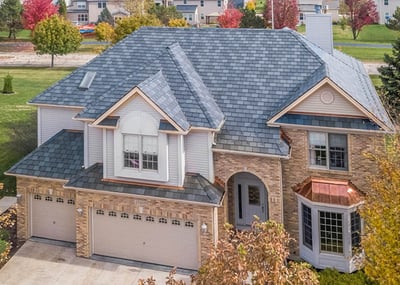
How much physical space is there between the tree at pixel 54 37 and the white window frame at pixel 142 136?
154 ft

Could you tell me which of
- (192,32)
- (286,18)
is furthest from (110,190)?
(286,18)

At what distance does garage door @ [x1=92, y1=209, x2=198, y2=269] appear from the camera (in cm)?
2009

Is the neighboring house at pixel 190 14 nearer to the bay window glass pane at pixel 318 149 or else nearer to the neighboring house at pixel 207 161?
the neighboring house at pixel 207 161

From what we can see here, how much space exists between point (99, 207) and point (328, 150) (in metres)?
9.87

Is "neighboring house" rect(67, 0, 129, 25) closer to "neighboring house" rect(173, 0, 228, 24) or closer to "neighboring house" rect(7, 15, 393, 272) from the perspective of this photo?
"neighboring house" rect(173, 0, 228, 24)

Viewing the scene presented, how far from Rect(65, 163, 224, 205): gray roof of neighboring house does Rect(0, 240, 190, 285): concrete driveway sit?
311cm

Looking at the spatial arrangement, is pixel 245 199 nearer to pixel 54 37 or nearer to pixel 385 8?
pixel 54 37

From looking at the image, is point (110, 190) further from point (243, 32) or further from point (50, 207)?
point (243, 32)

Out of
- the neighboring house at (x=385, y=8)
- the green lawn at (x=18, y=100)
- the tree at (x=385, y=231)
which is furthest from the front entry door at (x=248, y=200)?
the neighboring house at (x=385, y=8)

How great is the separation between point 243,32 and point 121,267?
12.5 meters

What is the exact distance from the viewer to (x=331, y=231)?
19.6 m

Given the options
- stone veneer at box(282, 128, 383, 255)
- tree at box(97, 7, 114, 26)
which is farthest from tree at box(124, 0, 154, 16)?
stone veneer at box(282, 128, 383, 255)

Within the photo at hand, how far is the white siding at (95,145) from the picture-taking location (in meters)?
21.5

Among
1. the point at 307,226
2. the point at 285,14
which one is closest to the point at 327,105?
the point at 307,226
